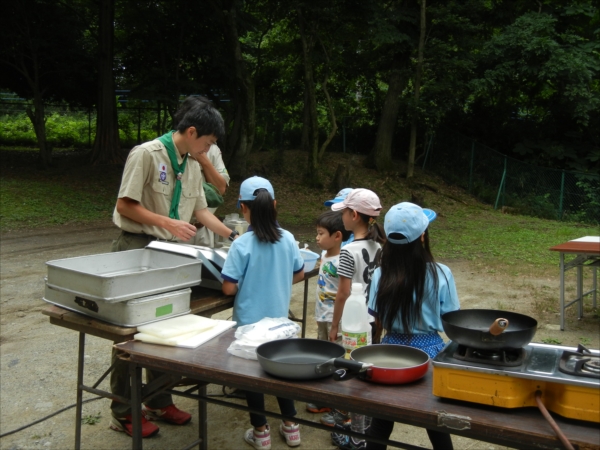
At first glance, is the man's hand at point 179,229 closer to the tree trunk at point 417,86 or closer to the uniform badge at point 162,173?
the uniform badge at point 162,173

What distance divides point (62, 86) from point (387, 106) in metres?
9.51

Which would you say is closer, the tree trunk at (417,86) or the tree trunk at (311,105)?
the tree trunk at (311,105)

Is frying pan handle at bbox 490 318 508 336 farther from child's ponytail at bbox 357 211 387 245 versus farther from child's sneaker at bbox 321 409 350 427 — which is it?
child's sneaker at bbox 321 409 350 427

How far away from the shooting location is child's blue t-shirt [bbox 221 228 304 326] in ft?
11.5

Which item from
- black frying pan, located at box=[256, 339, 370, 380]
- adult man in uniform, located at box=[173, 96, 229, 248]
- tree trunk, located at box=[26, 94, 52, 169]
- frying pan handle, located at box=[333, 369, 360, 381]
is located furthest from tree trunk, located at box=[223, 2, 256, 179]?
frying pan handle, located at box=[333, 369, 360, 381]

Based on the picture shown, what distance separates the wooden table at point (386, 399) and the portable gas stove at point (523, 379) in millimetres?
41

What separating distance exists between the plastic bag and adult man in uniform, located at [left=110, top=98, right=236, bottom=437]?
90 centimetres

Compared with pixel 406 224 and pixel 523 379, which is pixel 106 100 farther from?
pixel 523 379

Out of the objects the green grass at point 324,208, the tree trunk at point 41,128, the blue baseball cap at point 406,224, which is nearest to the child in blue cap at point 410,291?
the blue baseball cap at point 406,224

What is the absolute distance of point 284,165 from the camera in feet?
57.9

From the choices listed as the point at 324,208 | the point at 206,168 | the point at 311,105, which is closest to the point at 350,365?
the point at 206,168

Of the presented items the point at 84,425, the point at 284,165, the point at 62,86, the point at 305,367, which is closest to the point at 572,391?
the point at 305,367

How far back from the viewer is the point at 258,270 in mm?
3533

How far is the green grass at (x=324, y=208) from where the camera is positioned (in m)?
10.6
